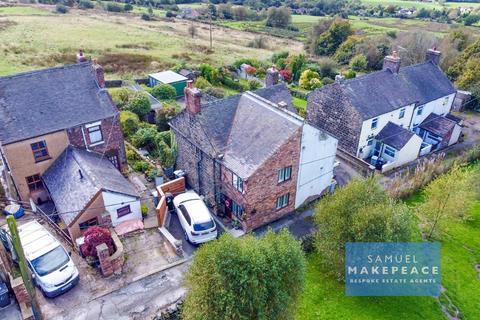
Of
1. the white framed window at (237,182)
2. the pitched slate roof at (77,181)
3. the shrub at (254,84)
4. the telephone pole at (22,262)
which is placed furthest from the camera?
the shrub at (254,84)

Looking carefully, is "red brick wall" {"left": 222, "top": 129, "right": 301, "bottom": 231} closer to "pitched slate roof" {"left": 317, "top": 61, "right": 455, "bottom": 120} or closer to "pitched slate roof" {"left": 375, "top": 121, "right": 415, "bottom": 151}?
"pitched slate roof" {"left": 317, "top": 61, "right": 455, "bottom": 120}

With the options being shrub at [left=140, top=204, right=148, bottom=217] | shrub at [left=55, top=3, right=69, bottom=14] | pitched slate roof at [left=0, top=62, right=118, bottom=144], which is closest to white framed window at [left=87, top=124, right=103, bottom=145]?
pitched slate roof at [left=0, top=62, right=118, bottom=144]

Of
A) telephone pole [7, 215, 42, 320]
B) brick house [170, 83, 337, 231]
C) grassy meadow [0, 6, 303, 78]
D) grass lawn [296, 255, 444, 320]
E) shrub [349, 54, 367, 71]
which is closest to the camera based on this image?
telephone pole [7, 215, 42, 320]

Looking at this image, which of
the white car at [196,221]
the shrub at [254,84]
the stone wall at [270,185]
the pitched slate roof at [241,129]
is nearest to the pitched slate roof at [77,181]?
the white car at [196,221]

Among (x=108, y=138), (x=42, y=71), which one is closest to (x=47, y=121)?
(x=42, y=71)

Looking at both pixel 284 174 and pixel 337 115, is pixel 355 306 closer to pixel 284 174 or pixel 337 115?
pixel 284 174

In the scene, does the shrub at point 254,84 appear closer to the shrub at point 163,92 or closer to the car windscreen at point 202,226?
the shrub at point 163,92

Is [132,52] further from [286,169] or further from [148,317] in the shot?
[148,317]
